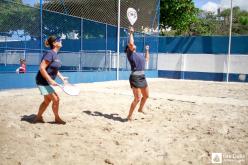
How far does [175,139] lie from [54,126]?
2.29 metres

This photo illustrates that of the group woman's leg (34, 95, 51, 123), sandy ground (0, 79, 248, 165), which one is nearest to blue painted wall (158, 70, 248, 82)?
sandy ground (0, 79, 248, 165)

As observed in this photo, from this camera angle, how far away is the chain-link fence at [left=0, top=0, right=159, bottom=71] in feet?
50.9

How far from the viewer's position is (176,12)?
30672 mm

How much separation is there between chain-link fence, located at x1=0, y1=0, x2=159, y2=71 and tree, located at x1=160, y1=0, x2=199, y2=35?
24.2ft

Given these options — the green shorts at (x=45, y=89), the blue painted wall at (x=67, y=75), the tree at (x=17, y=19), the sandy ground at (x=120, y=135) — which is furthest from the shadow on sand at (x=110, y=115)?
the tree at (x=17, y=19)

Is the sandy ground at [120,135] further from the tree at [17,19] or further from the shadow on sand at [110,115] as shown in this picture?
the tree at [17,19]

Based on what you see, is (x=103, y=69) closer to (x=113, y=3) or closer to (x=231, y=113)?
(x=113, y=3)

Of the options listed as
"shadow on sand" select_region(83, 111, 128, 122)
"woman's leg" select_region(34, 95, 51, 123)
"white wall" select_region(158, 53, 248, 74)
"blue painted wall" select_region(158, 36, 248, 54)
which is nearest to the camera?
"woman's leg" select_region(34, 95, 51, 123)

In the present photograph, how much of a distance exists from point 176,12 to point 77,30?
12695 mm

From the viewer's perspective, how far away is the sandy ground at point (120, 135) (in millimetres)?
4629

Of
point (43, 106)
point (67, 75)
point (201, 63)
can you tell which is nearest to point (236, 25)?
point (201, 63)

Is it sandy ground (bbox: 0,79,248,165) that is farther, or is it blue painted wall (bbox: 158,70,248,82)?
blue painted wall (bbox: 158,70,248,82)

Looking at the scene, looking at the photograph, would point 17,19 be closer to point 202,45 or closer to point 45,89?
point 45,89

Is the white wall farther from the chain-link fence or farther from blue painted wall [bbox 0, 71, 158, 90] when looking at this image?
blue painted wall [bbox 0, 71, 158, 90]
